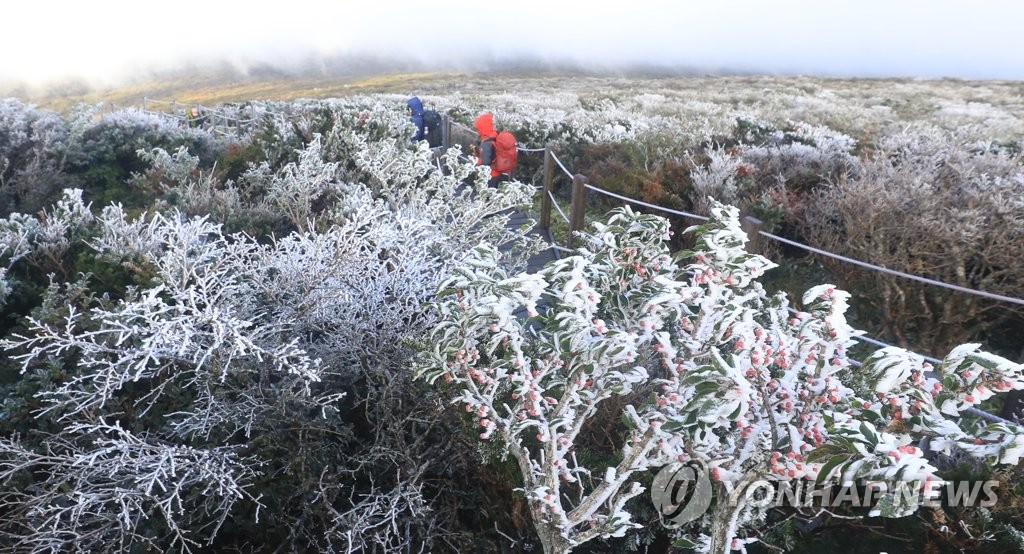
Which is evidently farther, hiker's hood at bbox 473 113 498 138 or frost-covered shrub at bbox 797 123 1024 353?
hiker's hood at bbox 473 113 498 138

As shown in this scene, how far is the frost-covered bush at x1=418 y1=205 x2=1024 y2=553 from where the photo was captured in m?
1.73

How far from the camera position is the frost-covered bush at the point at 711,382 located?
1.73m

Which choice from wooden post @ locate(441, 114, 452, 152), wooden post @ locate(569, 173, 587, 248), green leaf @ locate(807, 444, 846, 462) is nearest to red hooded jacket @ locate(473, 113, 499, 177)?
wooden post @ locate(569, 173, 587, 248)

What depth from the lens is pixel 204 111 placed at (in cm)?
1811

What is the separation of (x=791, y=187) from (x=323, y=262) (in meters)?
6.14

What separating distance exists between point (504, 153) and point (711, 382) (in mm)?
7565

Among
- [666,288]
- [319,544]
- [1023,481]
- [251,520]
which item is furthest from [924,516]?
[251,520]

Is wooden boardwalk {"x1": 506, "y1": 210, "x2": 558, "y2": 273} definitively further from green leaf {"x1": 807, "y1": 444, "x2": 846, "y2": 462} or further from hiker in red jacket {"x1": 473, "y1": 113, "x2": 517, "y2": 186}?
green leaf {"x1": 807, "y1": 444, "x2": 846, "y2": 462}

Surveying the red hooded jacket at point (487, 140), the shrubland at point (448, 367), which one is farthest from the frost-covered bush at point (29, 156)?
the red hooded jacket at point (487, 140)

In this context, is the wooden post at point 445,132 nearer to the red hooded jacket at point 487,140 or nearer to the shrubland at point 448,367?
the red hooded jacket at point 487,140

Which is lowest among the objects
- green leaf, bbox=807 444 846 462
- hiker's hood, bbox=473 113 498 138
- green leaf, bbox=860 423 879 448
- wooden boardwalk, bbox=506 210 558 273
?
wooden boardwalk, bbox=506 210 558 273

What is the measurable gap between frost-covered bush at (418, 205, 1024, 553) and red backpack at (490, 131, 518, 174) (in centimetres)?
632

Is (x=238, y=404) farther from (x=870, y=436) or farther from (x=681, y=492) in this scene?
(x=870, y=436)

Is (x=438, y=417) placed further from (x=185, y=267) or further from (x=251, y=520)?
(x=185, y=267)
